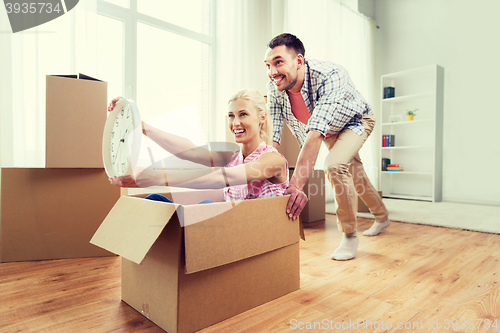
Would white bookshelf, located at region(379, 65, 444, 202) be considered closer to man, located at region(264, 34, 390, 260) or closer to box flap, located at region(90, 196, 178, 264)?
man, located at region(264, 34, 390, 260)

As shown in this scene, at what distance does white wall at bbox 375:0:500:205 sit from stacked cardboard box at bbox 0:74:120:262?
385 cm

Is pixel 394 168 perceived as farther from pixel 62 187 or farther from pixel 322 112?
pixel 62 187

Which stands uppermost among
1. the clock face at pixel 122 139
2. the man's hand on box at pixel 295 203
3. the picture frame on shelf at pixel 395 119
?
the picture frame on shelf at pixel 395 119

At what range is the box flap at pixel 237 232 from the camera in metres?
0.73

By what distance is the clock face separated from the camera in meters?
0.69

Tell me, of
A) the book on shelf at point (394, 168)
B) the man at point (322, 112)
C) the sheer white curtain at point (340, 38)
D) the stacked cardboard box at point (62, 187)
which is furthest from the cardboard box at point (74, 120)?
the book on shelf at point (394, 168)

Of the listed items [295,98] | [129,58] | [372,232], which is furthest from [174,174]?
[129,58]

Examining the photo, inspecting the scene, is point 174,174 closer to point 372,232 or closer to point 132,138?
point 132,138

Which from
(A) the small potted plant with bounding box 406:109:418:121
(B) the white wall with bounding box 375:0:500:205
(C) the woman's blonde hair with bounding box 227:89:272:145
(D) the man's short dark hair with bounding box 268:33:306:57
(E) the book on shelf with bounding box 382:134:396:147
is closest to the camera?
(C) the woman's blonde hair with bounding box 227:89:272:145

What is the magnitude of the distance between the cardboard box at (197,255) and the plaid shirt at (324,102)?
54 centimetres

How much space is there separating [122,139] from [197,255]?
330 mm

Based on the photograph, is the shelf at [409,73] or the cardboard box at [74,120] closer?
the cardboard box at [74,120]

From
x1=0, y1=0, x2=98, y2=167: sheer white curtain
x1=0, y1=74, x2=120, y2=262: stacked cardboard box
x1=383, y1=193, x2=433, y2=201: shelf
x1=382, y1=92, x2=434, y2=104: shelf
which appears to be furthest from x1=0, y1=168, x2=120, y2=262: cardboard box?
x1=382, y1=92, x2=434, y2=104: shelf

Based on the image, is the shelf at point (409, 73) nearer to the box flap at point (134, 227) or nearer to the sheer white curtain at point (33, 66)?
the sheer white curtain at point (33, 66)
